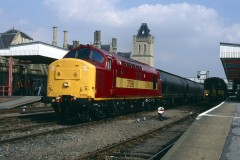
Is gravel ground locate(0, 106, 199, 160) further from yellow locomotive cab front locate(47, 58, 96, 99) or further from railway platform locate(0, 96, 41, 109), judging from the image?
railway platform locate(0, 96, 41, 109)

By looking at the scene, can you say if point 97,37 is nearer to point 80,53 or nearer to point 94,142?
point 80,53

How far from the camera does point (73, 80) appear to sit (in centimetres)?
1532

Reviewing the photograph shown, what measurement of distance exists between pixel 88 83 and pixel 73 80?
0.67 meters

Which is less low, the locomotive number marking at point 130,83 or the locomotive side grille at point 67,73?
the locomotive side grille at point 67,73

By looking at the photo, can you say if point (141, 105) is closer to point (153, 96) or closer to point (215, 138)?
point (153, 96)

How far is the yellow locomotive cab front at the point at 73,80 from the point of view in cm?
1516

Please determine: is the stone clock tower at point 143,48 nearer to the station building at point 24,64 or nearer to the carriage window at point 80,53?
the station building at point 24,64

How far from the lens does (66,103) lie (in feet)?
50.1

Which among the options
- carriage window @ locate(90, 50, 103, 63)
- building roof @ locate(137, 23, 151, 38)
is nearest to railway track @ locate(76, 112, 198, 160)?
carriage window @ locate(90, 50, 103, 63)

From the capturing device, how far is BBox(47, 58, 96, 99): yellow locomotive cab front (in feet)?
49.8

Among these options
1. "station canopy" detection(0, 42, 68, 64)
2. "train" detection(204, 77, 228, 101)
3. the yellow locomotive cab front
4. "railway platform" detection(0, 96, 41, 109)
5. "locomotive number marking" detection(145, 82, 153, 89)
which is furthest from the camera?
"train" detection(204, 77, 228, 101)

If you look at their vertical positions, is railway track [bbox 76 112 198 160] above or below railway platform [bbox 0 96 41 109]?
below

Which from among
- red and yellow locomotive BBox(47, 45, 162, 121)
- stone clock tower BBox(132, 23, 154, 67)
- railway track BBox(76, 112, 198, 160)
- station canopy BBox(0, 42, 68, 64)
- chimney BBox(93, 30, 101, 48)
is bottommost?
railway track BBox(76, 112, 198, 160)

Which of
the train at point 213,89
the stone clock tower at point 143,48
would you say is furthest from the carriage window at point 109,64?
the stone clock tower at point 143,48
